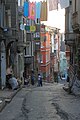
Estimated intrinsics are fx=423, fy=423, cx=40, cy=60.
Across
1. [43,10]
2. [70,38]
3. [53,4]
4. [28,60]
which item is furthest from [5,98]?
[28,60]

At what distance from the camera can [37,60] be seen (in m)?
67.8

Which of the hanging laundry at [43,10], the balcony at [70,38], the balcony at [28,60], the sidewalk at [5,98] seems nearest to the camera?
the sidewalk at [5,98]

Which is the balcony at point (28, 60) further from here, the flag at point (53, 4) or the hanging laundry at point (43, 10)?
the flag at point (53, 4)

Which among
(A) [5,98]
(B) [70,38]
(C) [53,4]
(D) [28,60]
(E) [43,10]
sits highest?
(C) [53,4]

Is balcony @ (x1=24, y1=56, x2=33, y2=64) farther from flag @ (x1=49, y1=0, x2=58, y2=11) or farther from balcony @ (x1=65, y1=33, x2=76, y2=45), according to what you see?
flag @ (x1=49, y1=0, x2=58, y2=11)

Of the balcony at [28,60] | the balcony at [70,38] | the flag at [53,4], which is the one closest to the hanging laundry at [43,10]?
the balcony at [70,38]

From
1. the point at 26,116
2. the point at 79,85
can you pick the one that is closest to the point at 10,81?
the point at 79,85

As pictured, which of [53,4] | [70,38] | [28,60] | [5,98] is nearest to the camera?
[5,98]

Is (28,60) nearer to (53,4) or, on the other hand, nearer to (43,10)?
(43,10)

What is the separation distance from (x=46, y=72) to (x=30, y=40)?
740 inches

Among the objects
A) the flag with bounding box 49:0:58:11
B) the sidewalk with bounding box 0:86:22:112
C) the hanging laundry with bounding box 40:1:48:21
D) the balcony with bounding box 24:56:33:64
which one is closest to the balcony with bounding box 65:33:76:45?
the hanging laundry with bounding box 40:1:48:21

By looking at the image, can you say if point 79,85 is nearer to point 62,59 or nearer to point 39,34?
point 39,34

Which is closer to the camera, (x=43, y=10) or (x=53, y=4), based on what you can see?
(x=53, y=4)

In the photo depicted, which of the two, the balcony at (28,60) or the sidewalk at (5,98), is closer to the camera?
the sidewalk at (5,98)
